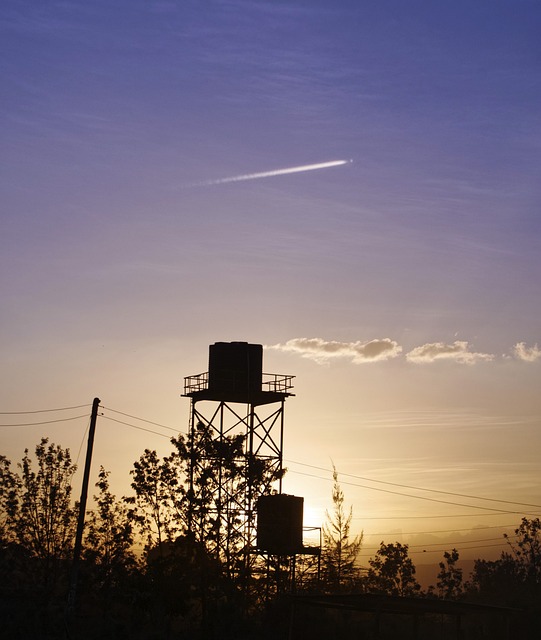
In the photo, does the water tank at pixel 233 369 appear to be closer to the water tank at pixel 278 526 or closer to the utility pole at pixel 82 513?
the water tank at pixel 278 526

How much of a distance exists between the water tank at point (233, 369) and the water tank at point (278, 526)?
24.2ft

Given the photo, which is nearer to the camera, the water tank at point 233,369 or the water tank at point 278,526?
the water tank at point 278,526

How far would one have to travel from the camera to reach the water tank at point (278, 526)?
165 feet

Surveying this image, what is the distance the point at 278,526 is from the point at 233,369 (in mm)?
10150

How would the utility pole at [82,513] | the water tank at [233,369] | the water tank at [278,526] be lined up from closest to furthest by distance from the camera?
the utility pole at [82,513] < the water tank at [278,526] < the water tank at [233,369]

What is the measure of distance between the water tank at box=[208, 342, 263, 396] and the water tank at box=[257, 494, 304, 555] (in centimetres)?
737

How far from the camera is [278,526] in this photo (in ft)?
167

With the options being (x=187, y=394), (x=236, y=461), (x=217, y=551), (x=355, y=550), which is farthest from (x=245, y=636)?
(x=355, y=550)

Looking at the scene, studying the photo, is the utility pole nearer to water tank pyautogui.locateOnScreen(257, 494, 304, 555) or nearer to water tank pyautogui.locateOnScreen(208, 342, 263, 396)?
water tank pyautogui.locateOnScreen(257, 494, 304, 555)

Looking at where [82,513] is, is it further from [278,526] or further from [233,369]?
[233,369]

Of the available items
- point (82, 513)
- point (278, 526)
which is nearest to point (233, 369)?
point (278, 526)

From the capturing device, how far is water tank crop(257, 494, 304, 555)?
50438 mm

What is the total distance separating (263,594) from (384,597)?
18867mm

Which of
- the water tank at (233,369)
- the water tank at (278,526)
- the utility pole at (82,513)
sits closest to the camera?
the utility pole at (82,513)
